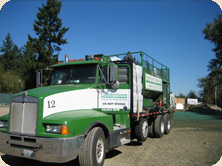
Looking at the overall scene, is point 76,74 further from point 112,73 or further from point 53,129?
point 53,129

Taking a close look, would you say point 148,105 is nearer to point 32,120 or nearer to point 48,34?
point 32,120

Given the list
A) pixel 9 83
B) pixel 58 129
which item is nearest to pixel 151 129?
pixel 58 129

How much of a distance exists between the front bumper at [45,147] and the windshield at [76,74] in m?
2.11

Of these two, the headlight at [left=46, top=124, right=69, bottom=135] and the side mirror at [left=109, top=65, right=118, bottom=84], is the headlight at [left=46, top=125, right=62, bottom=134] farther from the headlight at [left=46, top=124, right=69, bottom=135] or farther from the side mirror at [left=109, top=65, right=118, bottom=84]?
the side mirror at [left=109, top=65, right=118, bottom=84]

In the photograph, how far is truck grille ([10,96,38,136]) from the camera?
4.49 m

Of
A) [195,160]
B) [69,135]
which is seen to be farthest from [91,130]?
[195,160]

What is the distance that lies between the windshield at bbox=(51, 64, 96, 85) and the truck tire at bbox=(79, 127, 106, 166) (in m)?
1.72

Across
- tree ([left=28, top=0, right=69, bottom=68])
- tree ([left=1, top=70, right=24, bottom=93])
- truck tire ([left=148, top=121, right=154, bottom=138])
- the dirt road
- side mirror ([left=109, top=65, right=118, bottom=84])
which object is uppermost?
tree ([left=28, top=0, right=69, bottom=68])

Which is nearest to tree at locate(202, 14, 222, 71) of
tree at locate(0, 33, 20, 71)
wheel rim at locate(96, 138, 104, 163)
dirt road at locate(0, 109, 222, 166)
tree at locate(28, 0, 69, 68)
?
tree at locate(28, 0, 69, 68)

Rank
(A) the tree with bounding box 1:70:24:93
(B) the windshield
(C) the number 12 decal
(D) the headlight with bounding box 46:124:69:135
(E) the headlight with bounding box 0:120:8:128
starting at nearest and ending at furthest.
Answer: (D) the headlight with bounding box 46:124:69:135 → (C) the number 12 decal → (E) the headlight with bounding box 0:120:8:128 → (B) the windshield → (A) the tree with bounding box 1:70:24:93

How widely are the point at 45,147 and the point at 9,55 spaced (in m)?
74.3

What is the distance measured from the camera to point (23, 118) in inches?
183

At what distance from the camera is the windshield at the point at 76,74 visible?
20.2 ft

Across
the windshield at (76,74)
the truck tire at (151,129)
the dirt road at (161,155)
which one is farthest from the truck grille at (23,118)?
the truck tire at (151,129)
